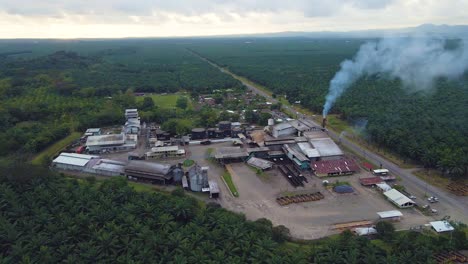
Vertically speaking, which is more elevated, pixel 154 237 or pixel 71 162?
pixel 154 237

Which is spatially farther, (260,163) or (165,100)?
(165,100)

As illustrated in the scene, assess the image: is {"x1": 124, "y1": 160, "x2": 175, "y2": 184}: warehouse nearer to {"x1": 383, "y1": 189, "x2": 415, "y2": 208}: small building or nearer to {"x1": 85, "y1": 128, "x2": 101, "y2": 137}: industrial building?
{"x1": 85, "y1": 128, "x2": 101, "y2": 137}: industrial building

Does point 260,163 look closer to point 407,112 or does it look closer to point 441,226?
point 441,226

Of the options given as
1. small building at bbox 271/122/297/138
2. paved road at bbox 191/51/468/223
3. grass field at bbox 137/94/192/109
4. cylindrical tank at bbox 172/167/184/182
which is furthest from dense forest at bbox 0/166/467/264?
grass field at bbox 137/94/192/109

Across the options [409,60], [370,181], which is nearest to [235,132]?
[370,181]

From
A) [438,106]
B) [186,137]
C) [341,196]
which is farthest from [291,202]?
[438,106]

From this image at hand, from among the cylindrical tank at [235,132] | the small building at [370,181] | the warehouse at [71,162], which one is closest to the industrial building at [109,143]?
the warehouse at [71,162]

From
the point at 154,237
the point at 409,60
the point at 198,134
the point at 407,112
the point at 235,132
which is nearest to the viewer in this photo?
the point at 154,237
